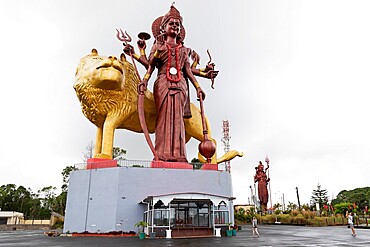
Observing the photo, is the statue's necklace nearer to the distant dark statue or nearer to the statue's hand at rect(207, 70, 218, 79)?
the statue's hand at rect(207, 70, 218, 79)

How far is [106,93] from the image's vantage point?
20094 millimetres

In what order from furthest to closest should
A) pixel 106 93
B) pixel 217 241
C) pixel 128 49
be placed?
pixel 128 49 < pixel 106 93 < pixel 217 241

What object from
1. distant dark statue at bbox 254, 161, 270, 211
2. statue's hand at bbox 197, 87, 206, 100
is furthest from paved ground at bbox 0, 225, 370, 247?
distant dark statue at bbox 254, 161, 270, 211

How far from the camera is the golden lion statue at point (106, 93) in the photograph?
1942cm

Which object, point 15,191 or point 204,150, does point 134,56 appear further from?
point 15,191

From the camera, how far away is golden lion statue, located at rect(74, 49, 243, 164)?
19422mm

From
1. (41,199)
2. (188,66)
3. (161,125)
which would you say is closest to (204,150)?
(161,125)

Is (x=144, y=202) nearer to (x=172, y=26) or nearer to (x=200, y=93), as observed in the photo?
(x=200, y=93)

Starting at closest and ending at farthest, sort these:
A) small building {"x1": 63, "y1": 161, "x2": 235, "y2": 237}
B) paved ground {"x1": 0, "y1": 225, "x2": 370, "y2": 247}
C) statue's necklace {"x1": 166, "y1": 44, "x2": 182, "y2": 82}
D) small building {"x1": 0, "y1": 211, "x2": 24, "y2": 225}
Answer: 1. paved ground {"x1": 0, "y1": 225, "x2": 370, "y2": 247}
2. small building {"x1": 63, "y1": 161, "x2": 235, "y2": 237}
3. statue's necklace {"x1": 166, "y1": 44, "x2": 182, "y2": 82}
4. small building {"x1": 0, "y1": 211, "x2": 24, "y2": 225}

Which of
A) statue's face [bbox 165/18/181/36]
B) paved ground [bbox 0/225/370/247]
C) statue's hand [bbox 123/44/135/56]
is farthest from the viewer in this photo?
statue's face [bbox 165/18/181/36]

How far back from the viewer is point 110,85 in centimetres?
1947

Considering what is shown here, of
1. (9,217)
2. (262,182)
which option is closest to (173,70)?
(262,182)

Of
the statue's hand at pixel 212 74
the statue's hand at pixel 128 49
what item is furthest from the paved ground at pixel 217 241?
the statue's hand at pixel 128 49

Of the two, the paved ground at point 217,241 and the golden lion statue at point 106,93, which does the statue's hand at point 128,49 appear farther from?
the paved ground at point 217,241
